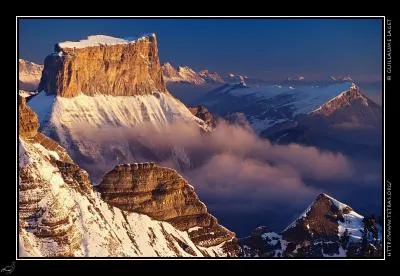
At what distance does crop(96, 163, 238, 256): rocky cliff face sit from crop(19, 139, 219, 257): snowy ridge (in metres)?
2.45

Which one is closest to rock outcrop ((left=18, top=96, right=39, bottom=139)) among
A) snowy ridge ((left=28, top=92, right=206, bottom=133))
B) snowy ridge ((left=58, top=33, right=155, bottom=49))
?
snowy ridge ((left=58, top=33, right=155, bottom=49))

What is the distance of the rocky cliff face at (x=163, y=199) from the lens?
406 feet

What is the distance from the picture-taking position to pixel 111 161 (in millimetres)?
141500

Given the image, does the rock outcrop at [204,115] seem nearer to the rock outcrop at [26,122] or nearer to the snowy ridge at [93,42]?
the snowy ridge at [93,42]

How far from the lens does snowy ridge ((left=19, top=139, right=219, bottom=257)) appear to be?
88250mm

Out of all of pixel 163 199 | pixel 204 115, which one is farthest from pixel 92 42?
pixel 163 199

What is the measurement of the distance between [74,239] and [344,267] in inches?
1814

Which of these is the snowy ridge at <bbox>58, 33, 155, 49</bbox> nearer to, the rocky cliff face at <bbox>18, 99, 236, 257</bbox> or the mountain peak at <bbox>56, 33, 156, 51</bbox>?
the mountain peak at <bbox>56, 33, 156, 51</bbox>

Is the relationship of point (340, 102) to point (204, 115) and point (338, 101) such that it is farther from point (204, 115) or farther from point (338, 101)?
point (204, 115)

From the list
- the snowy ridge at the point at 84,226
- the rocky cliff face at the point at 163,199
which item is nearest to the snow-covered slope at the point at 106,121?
the rocky cliff face at the point at 163,199

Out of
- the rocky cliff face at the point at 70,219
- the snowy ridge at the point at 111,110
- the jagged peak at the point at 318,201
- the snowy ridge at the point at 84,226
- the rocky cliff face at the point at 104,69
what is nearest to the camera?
the snowy ridge at the point at 84,226

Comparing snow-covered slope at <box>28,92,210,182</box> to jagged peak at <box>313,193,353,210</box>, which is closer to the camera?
jagged peak at <box>313,193,353,210</box>

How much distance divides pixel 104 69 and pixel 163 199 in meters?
47.1

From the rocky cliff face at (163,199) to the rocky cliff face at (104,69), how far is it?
29.1 m
